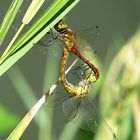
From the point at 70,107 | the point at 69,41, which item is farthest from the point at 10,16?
the point at 70,107

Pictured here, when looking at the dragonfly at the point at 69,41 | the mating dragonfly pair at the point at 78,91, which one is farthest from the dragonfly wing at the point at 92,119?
the dragonfly at the point at 69,41

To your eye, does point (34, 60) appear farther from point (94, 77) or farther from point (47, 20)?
point (47, 20)

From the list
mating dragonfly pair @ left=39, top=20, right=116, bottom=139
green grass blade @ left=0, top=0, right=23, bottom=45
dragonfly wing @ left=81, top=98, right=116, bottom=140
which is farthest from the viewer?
dragonfly wing @ left=81, top=98, right=116, bottom=140

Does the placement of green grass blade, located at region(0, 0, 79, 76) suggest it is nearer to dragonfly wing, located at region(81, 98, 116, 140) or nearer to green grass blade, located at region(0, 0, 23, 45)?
green grass blade, located at region(0, 0, 23, 45)

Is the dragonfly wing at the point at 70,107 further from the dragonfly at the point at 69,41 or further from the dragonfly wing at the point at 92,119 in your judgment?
the dragonfly at the point at 69,41

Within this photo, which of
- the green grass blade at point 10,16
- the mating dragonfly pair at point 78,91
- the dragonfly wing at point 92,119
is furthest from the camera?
the dragonfly wing at point 92,119

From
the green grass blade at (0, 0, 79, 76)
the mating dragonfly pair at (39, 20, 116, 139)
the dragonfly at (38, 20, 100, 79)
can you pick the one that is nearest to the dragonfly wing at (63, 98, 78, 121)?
the mating dragonfly pair at (39, 20, 116, 139)
